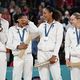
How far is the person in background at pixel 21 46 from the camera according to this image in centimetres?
841

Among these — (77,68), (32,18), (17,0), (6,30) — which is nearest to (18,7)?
(32,18)

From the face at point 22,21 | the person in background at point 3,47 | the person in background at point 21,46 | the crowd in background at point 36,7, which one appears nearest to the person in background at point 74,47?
the person in background at point 21,46

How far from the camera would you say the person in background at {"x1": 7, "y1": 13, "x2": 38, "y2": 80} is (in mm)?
8406

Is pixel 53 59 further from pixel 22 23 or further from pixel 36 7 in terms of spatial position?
pixel 36 7

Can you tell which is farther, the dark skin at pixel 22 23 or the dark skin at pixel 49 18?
the dark skin at pixel 22 23

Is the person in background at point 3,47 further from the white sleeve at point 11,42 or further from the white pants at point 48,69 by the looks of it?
the white pants at point 48,69

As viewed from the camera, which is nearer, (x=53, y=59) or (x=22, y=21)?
(x=53, y=59)

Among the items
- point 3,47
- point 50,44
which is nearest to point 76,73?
point 50,44

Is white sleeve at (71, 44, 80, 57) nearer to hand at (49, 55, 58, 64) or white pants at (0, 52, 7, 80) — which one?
hand at (49, 55, 58, 64)

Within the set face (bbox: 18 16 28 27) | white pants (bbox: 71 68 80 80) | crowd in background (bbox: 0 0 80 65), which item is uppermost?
crowd in background (bbox: 0 0 80 65)

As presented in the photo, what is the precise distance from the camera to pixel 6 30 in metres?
8.58

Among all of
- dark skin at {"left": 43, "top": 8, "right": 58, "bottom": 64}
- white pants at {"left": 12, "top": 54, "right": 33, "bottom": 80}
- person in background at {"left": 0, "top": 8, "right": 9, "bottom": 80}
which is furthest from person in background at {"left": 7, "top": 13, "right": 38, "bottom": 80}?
dark skin at {"left": 43, "top": 8, "right": 58, "bottom": 64}

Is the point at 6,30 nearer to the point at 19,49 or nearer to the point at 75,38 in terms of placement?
the point at 19,49

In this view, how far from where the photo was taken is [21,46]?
8.38 meters
